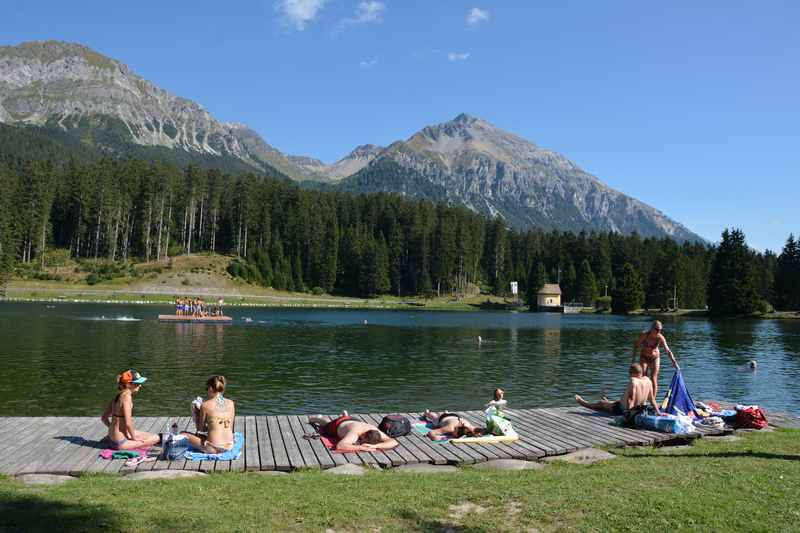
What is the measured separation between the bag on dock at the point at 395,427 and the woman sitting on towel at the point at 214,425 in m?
4.40

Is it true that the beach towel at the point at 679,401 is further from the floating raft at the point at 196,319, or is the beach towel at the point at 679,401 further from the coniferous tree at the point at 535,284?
the coniferous tree at the point at 535,284

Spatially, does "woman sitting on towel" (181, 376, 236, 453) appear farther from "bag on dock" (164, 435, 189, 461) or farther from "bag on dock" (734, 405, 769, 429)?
"bag on dock" (734, 405, 769, 429)

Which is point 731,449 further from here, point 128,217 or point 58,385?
point 128,217

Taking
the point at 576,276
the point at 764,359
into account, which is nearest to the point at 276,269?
the point at 576,276

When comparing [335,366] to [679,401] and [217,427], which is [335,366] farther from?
[217,427]

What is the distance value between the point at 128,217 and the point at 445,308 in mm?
78107

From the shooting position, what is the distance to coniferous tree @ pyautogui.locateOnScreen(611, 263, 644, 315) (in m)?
142

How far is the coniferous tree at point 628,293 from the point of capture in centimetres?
14175

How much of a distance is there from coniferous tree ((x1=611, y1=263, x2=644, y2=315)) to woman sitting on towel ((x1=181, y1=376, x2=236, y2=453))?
5437 inches

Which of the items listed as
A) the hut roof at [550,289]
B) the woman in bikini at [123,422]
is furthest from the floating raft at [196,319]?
the hut roof at [550,289]

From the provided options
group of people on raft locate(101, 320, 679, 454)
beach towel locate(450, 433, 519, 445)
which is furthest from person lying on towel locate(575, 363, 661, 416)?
beach towel locate(450, 433, 519, 445)

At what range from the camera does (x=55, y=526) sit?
859 centimetres

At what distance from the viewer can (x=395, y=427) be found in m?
16.8

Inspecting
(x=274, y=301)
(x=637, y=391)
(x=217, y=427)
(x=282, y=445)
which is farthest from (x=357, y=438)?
(x=274, y=301)
